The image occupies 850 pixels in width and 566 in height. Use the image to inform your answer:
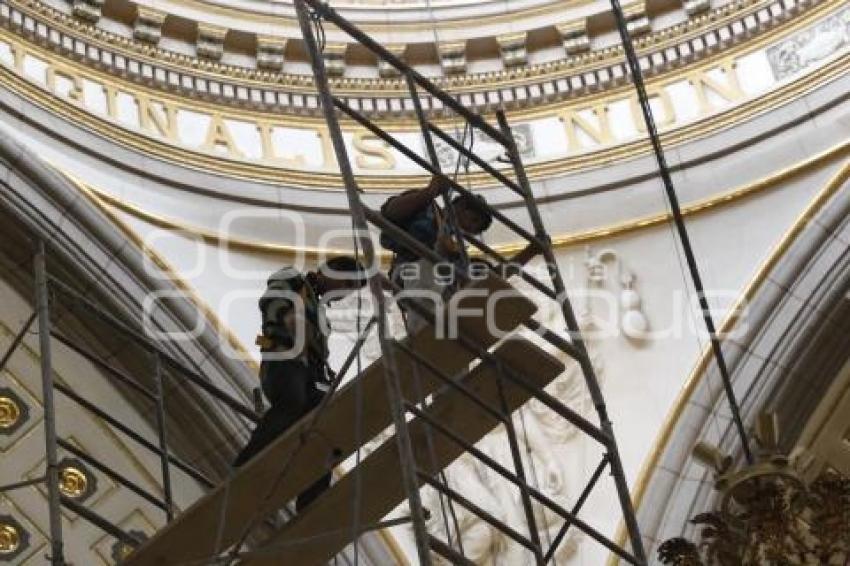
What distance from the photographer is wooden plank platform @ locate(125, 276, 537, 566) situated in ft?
27.2

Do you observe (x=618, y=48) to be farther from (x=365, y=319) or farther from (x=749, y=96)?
(x=365, y=319)

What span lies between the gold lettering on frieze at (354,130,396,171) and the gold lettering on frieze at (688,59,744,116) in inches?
70.9

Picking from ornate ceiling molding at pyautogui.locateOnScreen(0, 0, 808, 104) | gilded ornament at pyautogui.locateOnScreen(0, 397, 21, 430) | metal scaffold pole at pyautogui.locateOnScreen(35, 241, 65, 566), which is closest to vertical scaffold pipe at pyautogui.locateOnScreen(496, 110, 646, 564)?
metal scaffold pole at pyautogui.locateOnScreen(35, 241, 65, 566)

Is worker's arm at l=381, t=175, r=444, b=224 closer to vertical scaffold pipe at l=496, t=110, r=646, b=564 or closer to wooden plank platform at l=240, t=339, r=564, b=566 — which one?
vertical scaffold pipe at l=496, t=110, r=646, b=564

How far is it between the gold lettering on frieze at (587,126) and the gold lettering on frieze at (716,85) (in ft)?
1.79

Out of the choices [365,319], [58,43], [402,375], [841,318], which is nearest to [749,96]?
[841,318]

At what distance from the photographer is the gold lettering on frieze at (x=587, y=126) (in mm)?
14281

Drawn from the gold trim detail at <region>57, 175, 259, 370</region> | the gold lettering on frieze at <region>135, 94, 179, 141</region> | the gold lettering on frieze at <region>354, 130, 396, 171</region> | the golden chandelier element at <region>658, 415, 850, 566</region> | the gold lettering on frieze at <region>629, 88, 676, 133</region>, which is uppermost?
the gold lettering on frieze at <region>629, 88, 676, 133</region>

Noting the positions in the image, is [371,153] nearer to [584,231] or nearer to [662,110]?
[584,231]

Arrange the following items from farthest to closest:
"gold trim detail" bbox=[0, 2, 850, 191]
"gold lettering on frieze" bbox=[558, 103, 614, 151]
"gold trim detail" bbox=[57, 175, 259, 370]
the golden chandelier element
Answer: "gold lettering on frieze" bbox=[558, 103, 614, 151], "gold trim detail" bbox=[0, 2, 850, 191], "gold trim detail" bbox=[57, 175, 259, 370], the golden chandelier element

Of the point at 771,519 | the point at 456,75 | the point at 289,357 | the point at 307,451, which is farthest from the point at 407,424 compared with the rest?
the point at 456,75

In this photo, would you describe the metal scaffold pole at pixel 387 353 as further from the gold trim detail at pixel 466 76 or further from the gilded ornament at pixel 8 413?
the gold trim detail at pixel 466 76

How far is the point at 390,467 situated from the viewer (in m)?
8.73

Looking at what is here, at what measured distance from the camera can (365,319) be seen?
13570 mm
